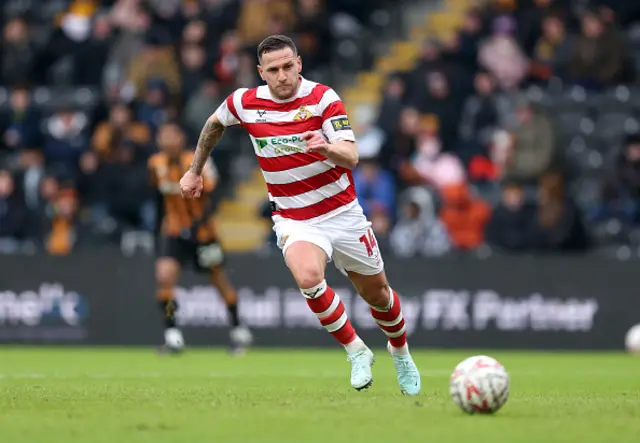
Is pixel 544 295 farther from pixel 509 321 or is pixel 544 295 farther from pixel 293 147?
pixel 293 147

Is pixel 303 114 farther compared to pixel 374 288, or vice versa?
pixel 374 288

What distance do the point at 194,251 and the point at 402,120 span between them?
476 centimetres

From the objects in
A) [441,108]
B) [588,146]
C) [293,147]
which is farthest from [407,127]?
[293,147]

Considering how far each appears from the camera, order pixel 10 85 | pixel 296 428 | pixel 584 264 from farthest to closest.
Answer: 1. pixel 10 85
2. pixel 584 264
3. pixel 296 428

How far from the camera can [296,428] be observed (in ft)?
23.0

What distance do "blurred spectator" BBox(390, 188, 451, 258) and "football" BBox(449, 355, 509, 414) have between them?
10.1 m

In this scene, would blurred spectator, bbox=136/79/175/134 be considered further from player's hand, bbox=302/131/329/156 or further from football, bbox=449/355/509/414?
football, bbox=449/355/509/414

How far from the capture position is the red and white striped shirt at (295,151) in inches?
365

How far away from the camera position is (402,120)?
19609 mm

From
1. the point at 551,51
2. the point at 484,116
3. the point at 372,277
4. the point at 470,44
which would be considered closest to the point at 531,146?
the point at 484,116

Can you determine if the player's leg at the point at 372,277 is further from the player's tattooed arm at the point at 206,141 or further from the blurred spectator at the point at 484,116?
the blurred spectator at the point at 484,116

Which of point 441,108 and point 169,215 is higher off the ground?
point 441,108

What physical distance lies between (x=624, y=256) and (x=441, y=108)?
3756 mm

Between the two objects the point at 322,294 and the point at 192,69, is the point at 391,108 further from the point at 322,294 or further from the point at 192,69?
the point at 322,294
